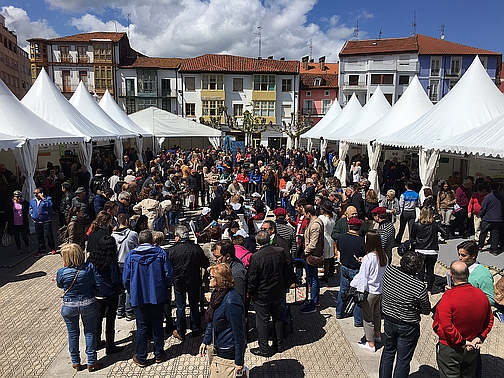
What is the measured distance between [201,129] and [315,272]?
2251cm

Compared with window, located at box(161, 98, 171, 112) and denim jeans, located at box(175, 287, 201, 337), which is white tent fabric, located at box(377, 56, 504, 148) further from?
window, located at box(161, 98, 171, 112)

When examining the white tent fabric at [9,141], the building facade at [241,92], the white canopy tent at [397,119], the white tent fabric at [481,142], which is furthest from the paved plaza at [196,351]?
the building facade at [241,92]

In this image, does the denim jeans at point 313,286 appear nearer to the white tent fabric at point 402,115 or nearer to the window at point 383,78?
the white tent fabric at point 402,115

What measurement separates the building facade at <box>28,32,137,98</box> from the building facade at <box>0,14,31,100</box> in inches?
207

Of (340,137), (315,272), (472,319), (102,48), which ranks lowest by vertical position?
(315,272)

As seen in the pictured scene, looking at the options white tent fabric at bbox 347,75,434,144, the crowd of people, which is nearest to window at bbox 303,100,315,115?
white tent fabric at bbox 347,75,434,144

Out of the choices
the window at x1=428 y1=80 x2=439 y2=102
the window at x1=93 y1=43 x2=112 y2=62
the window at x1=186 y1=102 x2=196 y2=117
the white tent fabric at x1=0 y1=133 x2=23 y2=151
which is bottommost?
the white tent fabric at x1=0 y1=133 x2=23 y2=151

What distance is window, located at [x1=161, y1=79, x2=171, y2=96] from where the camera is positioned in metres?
42.1

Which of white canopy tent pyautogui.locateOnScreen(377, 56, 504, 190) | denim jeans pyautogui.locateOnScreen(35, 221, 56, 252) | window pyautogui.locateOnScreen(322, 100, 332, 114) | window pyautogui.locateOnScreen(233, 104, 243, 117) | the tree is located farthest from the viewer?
window pyautogui.locateOnScreen(322, 100, 332, 114)

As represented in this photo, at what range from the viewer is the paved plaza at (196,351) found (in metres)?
4.32

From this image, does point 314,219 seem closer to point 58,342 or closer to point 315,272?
point 315,272

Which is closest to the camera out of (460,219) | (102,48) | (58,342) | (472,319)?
(472,319)

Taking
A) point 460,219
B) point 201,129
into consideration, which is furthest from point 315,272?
point 201,129

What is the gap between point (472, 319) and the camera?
318 centimetres
